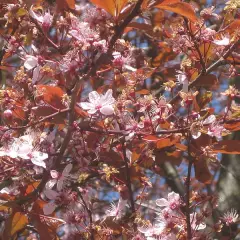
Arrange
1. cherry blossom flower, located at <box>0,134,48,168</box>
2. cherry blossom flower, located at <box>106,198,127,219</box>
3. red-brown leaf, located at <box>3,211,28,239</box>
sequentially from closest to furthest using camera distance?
1. cherry blossom flower, located at <box>0,134,48,168</box>
2. red-brown leaf, located at <box>3,211,28,239</box>
3. cherry blossom flower, located at <box>106,198,127,219</box>

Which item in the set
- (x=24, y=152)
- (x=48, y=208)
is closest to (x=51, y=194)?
(x=48, y=208)

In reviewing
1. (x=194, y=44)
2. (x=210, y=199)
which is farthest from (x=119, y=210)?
(x=194, y=44)

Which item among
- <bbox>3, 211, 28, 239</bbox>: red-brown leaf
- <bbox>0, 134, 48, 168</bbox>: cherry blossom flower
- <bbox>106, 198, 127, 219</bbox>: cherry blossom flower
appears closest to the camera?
<bbox>0, 134, 48, 168</bbox>: cherry blossom flower

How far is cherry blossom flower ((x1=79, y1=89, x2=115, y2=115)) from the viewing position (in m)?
1.48

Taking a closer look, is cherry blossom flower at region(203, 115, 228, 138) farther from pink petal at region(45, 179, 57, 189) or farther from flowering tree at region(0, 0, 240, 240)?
pink petal at region(45, 179, 57, 189)

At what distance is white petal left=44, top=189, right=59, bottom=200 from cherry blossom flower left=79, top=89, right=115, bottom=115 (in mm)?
289

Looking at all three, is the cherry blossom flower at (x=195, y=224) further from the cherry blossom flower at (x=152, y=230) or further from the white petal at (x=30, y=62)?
the white petal at (x=30, y=62)

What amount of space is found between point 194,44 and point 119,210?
2.04ft

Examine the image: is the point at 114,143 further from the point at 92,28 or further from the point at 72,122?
the point at 92,28

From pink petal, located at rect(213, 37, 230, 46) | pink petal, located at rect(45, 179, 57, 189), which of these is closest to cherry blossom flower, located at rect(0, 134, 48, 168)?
pink petal, located at rect(45, 179, 57, 189)

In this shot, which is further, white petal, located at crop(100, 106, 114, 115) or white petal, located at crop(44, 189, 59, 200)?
white petal, located at crop(44, 189, 59, 200)

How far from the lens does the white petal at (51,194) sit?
1587mm

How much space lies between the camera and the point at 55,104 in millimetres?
1485

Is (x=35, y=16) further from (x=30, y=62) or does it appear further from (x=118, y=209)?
(x=118, y=209)
